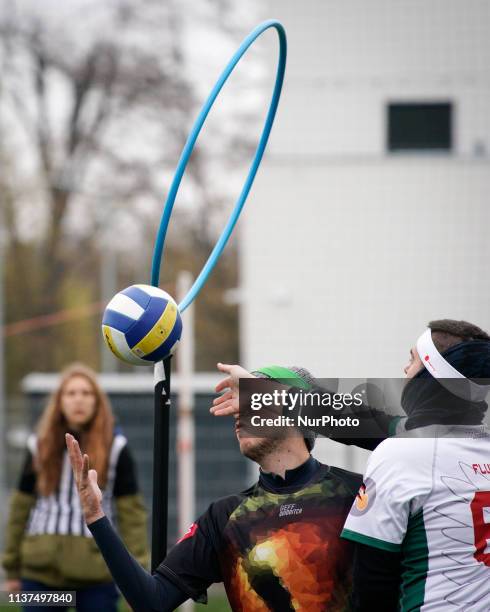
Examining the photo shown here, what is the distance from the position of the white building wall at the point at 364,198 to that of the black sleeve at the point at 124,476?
455cm

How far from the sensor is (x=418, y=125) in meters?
11.0

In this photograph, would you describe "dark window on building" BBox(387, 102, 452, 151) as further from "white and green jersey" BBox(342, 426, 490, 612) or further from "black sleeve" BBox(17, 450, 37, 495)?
"white and green jersey" BBox(342, 426, 490, 612)

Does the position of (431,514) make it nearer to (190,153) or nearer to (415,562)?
(415,562)

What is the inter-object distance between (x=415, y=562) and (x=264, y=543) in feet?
1.35

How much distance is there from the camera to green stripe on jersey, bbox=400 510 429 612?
2.48m

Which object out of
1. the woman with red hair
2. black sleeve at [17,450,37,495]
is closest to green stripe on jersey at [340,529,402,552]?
the woman with red hair

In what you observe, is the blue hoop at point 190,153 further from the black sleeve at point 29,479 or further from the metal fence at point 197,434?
the metal fence at point 197,434

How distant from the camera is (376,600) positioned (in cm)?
252

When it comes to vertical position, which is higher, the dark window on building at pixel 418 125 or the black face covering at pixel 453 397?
the dark window on building at pixel 418 125

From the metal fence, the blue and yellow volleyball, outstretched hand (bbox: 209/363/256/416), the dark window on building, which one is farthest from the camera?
the dark window on building

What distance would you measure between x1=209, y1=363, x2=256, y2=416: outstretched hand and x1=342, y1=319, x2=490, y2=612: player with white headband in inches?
16.0

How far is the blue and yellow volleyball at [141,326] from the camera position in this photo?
9.70 feet

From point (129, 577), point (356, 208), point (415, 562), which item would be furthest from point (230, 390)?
point (356, 208)

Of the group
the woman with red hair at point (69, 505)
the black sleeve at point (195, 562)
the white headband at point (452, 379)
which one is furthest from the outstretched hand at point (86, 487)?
the woman with red hair at point (69, 505)
